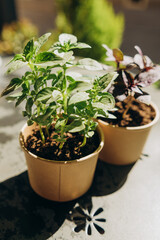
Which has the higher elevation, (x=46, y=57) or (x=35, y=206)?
(x=46, y=57)

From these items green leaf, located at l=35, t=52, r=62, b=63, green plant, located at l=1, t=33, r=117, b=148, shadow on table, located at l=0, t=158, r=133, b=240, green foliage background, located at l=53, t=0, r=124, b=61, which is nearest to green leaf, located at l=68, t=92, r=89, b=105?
green plant, located at l=1, t=33, r=117, b=148

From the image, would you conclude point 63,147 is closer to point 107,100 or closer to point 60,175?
point 60,175

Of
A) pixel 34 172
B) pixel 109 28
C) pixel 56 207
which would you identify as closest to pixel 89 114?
pixel 34 172

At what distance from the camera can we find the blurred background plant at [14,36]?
11.9 ft

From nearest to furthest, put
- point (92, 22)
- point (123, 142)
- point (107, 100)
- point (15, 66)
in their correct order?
1. point (15, 66)
2. point (107, 100)
3. point (123, 142)
4. point (92, 22)

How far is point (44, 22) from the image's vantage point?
634 centimetres

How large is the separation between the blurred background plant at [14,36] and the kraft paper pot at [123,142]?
264cm

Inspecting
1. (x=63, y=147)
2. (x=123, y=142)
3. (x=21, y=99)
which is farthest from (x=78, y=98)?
(x=123, y=142)

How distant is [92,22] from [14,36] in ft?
4.89

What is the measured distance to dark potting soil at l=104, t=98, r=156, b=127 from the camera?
133 centimetres

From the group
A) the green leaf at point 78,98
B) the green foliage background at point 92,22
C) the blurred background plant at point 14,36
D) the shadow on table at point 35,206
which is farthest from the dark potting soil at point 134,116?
the blurred background plant at point 14,36

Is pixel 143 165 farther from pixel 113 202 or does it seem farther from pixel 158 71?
pixel 158 71

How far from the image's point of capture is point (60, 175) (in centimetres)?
108

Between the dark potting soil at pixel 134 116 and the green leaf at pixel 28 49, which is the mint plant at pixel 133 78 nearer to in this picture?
the dark potting soil at pixel 134 116
